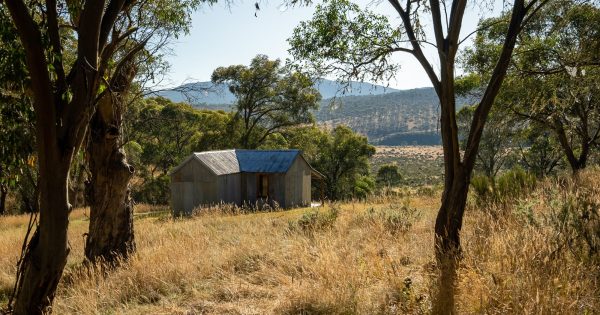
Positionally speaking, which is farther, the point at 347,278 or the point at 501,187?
the point at 501,187

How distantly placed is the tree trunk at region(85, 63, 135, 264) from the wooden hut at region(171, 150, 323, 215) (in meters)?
18.0

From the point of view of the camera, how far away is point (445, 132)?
5625 mm

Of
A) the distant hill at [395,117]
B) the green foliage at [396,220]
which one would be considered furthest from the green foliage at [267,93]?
the distant hill at [395,117]

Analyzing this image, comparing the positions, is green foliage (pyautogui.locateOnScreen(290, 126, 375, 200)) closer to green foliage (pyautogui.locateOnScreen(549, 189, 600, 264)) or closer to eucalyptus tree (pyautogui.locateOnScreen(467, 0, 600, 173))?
eucalyptus tree (pyautogui.locateOnScreen(467, 0, 600, 173))

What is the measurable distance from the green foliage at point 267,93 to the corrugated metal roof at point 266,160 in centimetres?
720

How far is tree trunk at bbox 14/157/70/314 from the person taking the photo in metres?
4.27

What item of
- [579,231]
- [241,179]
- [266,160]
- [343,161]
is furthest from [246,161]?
[579,231]

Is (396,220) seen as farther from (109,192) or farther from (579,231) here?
(109,192)

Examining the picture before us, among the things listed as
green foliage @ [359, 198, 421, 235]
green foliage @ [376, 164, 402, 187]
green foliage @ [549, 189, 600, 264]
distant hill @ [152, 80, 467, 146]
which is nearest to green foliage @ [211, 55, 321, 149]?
green foliage @ [376, 164, 402, 187]

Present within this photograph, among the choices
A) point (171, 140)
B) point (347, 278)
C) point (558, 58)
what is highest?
point (171, 140)

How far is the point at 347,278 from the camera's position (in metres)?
5.03

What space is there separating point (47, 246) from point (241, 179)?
2510cm

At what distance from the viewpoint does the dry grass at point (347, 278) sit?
12.4 ft

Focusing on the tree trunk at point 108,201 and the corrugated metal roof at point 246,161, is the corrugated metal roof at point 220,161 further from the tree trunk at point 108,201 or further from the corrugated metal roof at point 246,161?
the tree trunk at point 108,201
